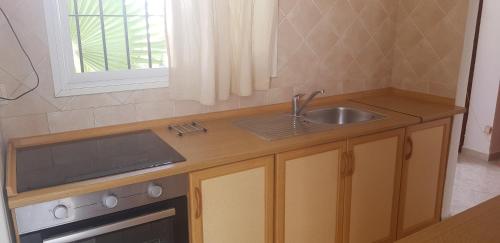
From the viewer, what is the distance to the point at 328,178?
1.96 metres

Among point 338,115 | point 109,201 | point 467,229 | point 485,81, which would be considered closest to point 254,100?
point 338,115

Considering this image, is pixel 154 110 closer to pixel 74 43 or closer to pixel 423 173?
pixel 74 43

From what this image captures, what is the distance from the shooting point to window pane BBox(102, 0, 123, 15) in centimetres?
184

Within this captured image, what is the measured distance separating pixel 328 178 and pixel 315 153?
0.17 m

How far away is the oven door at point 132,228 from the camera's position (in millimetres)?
1353

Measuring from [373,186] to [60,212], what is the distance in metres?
1.54

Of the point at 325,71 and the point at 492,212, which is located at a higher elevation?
the point at 325,71

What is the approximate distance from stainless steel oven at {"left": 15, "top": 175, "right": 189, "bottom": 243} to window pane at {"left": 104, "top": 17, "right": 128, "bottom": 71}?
28.9 inches

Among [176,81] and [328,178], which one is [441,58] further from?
[176,81]

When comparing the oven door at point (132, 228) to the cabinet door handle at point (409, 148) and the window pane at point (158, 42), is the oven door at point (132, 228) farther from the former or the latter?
the cabinet door handle at point (409, 148)

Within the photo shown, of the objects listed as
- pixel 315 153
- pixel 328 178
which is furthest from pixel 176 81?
pixel 328 178

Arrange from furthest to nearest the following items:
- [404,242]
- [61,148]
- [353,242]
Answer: [353,242] < [61,148] < [404,242]

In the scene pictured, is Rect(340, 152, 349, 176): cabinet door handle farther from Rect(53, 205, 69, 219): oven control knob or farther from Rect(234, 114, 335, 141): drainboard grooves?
Rect(53, 205, 69, 219): oven control knob

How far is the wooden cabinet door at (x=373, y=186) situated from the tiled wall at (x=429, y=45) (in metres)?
0.65
